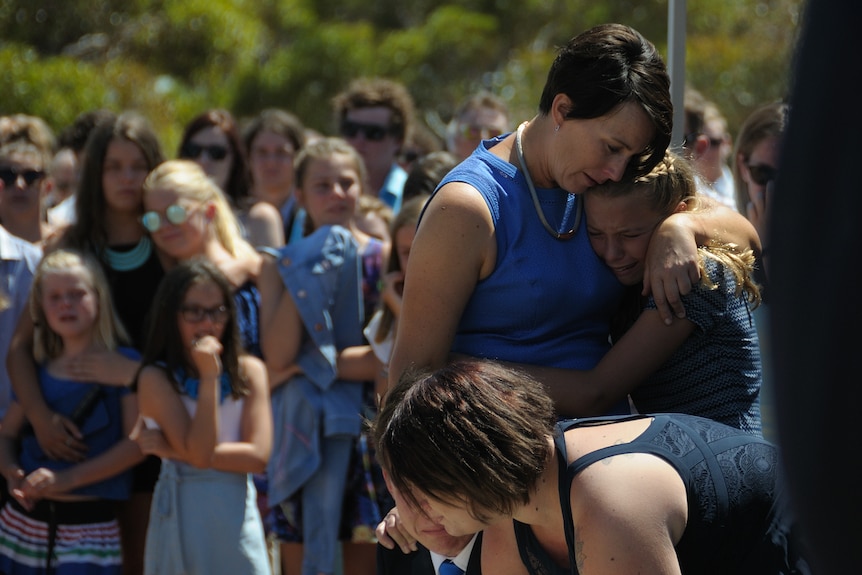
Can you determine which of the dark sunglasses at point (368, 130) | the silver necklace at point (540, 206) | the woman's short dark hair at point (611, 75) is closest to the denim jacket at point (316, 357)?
the dark sunglasses at point (368, 130)

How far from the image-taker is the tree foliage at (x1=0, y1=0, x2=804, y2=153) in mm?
19234

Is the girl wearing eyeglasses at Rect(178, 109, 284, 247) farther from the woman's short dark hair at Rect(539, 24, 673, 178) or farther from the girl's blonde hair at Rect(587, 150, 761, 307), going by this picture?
the woman's short dark hair at Rect(539, 24, 673, 178)

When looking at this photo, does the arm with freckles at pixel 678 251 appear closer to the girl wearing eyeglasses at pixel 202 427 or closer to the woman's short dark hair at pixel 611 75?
the woman's short dark hair at pixel 611 75

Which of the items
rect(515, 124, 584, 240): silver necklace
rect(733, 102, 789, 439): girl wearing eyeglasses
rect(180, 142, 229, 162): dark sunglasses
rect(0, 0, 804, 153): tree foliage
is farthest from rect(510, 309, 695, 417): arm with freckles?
rect(0, 0, 804, 153): tree foliage

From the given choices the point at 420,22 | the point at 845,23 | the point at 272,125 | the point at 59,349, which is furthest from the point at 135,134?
the point at 420,22

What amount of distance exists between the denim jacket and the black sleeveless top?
6.68ft

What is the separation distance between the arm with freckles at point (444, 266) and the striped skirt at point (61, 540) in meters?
1.99

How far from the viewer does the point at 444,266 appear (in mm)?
2229

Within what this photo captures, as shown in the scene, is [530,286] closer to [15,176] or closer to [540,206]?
[540,206]

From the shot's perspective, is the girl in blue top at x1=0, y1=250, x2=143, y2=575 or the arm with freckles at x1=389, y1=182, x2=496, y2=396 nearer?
the arm with freckles at x1=389, y1=182, x2=496, y2=396

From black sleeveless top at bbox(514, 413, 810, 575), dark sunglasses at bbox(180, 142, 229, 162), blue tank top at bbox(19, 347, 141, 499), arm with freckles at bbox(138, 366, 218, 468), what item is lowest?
blue tank top at bbox(19, 347, 141, 499)

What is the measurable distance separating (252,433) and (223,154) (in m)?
2.15

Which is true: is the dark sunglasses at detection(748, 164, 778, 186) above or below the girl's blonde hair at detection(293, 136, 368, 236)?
above

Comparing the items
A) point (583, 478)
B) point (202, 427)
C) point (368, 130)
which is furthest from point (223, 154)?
point (583, 478)
